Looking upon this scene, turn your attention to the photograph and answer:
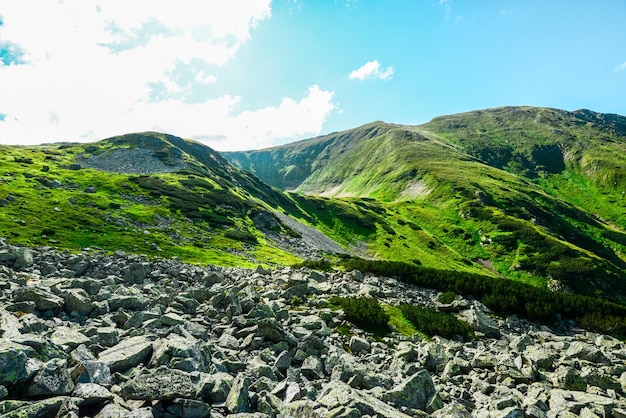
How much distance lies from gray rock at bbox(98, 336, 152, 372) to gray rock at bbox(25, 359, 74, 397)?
180 centimetres

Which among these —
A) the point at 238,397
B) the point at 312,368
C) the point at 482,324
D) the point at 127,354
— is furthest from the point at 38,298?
the point at 482,324

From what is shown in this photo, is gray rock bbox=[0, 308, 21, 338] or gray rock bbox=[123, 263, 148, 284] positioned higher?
gray rock bbox=[0, 308, 21, 338]

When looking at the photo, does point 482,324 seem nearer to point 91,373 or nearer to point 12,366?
point 91,373

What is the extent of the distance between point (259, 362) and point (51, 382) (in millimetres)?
6906

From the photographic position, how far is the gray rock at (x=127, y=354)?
10316 millimetres

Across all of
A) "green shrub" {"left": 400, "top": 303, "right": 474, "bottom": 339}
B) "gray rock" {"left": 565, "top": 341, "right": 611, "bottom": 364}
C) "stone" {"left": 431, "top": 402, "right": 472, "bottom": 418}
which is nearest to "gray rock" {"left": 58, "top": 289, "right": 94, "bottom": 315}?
"stone" {"left": 431, "top": 402, "right": 472, "bottom": 418}

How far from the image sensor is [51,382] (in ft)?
25.7

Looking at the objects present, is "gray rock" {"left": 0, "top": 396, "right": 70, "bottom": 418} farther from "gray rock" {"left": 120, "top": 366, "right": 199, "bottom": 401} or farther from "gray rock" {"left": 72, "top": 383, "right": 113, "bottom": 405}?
"gray rock" {"left": 120, "top": 366, "right": 199, "bottom": 401}

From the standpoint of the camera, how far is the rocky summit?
329 inches

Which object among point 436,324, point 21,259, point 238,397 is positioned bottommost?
point 436,324

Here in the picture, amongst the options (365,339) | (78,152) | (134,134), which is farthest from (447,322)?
(134,134)

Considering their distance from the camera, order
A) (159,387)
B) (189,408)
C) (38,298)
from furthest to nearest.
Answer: (38,298)
(159,387)
(189,408)

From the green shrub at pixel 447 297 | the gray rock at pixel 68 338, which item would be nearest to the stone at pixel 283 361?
the gray rock at pixel 68 338

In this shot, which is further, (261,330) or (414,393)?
(261,330)
